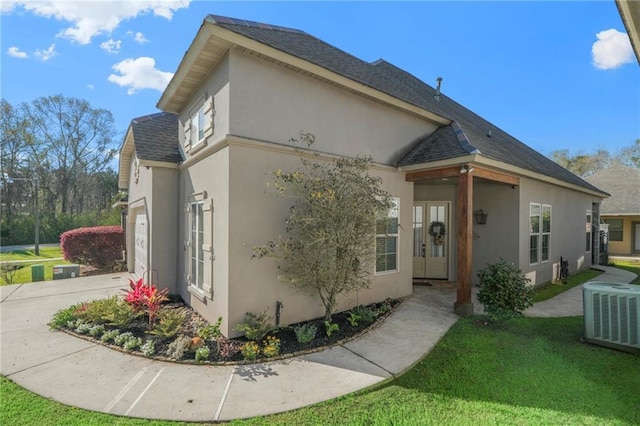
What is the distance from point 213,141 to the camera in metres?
6.09

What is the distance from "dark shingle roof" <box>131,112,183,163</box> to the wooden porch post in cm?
738

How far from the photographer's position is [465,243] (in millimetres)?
6758

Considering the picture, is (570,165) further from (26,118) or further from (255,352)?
(26,118)

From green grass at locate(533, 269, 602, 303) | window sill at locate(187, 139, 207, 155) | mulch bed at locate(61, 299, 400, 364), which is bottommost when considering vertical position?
green grass at locate(533, 269, 602, 303)

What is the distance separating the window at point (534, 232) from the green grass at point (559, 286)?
0.96 m

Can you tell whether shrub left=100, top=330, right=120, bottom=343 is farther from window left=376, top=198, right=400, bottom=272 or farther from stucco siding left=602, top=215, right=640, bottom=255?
stucco siding left=602, top=215, right=640, bottom=255

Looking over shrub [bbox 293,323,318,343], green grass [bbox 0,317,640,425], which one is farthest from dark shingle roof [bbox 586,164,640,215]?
shrub [bbox 293,323,318,343]

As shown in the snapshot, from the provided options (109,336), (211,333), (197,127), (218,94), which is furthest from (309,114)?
(109,336)

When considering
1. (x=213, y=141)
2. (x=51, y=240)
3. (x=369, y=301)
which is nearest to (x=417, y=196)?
(x=369, y=301)

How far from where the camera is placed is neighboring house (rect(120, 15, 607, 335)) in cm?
550

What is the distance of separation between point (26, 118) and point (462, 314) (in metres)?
42.0

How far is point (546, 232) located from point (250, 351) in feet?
35.0

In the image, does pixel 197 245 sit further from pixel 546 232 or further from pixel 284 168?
pixel 546 232

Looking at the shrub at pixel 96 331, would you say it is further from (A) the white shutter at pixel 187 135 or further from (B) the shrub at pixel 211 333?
(A) the white shutter at pixel 187 135
